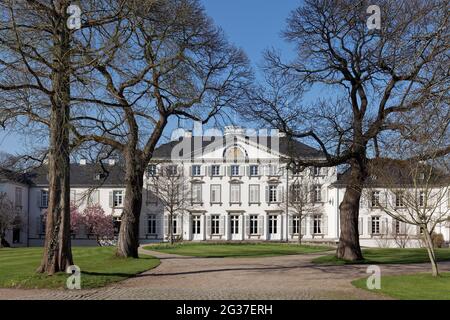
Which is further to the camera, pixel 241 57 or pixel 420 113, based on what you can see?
pixel 241 57

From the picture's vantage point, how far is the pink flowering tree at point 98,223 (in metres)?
61.2

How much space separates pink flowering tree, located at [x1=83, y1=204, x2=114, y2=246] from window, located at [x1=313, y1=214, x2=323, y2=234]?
22.2m

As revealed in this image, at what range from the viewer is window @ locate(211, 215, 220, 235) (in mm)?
66312

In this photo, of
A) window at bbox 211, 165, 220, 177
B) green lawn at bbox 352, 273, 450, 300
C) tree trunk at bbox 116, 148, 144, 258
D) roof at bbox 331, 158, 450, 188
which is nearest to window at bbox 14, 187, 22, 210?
window at bbox 211, 165, 220, 177

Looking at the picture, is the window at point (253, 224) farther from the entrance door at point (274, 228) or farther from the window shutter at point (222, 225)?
the window shutter at point (222, 225)

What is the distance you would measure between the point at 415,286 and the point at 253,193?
166 feet

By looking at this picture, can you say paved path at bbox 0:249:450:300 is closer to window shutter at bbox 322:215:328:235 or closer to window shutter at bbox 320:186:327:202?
window shutter at bbox 322:215:328:235

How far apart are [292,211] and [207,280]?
138 ft

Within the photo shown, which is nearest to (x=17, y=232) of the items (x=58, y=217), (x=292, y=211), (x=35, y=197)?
(x=35, y=197)

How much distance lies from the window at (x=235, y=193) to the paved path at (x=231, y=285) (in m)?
43.6

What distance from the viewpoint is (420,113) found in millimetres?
16703

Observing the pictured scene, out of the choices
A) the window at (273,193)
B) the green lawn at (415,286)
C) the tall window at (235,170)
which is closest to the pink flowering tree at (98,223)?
the tall window at (235,170)

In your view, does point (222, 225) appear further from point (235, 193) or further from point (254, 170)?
point (254, 170)
